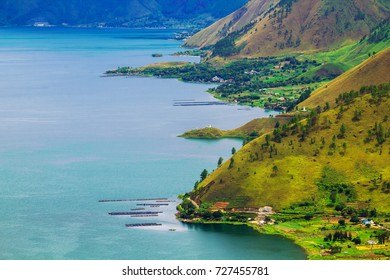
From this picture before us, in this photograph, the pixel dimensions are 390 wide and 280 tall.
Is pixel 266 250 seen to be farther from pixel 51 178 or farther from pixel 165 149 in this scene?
pixel 165 149

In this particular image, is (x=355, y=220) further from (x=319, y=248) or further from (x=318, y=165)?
(x=318, y=165)

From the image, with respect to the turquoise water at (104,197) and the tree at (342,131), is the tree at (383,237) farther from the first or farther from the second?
the tree at (342,131)

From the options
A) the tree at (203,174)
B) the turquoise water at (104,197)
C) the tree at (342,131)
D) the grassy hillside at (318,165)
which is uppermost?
the tree at (342,131)

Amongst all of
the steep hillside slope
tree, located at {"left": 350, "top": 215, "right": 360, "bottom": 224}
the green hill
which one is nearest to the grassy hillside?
the steep hillside slope

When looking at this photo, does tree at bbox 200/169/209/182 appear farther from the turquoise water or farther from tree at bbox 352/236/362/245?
tree at bbox 352/236/362/245

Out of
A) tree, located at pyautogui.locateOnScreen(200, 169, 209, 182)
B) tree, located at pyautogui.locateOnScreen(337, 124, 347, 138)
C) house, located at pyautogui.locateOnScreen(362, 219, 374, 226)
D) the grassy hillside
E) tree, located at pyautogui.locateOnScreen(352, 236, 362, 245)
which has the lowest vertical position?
tree, located at pyautogui.locateOnScreen(352, 236, 362, 245)

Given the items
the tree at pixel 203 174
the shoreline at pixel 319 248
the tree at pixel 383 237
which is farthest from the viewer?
Answer: the tree at pixel 203 174

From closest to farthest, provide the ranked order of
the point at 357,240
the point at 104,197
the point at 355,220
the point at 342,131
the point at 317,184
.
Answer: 1. the point at 357,240
2. the point at 355,220
3. the point at 317,184
4. the point at 104,197
5. the point at 342,131

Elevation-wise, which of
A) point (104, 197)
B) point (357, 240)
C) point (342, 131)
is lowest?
point (104, 197)

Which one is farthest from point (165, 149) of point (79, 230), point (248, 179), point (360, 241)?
point (360, 241)

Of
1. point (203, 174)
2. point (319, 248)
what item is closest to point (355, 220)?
point (319, 248)

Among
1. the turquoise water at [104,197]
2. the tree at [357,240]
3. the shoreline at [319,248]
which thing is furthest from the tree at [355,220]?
the turquoise water at [104,197]
